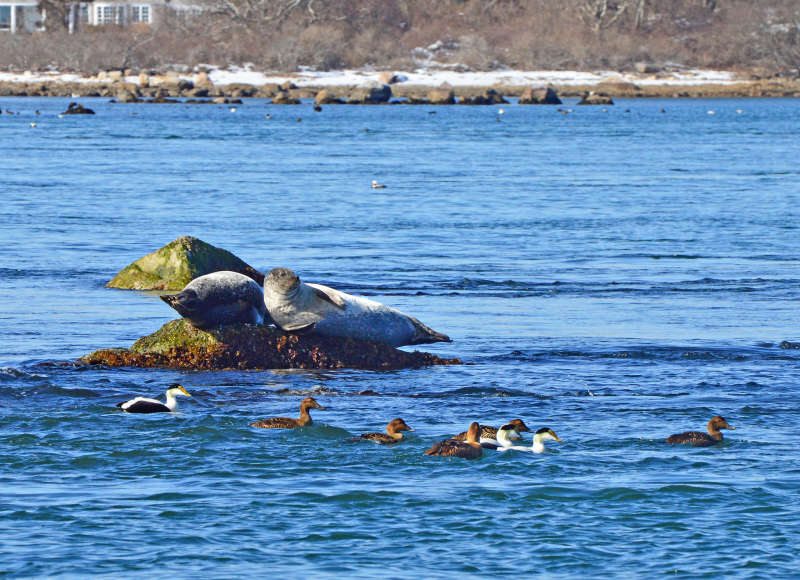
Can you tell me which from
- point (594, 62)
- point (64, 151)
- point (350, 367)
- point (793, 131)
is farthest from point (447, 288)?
point (594, 62)

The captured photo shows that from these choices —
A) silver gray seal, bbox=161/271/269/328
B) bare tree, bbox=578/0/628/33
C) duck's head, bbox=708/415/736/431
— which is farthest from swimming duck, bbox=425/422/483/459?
bare tree, bbox=578/0/628/33

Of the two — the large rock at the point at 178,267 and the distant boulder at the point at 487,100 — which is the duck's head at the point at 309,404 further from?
the distant boulder at the point at 487,100

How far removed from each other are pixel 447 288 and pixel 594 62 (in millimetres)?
137149

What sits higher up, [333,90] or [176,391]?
[176,391]

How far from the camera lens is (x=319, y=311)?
17.7 metres

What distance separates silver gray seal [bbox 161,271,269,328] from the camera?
17.0m

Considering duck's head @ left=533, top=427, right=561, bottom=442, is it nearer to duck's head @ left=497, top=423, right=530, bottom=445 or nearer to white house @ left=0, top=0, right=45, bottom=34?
duck's head @ left=497, top=423, right=530, bottom=445

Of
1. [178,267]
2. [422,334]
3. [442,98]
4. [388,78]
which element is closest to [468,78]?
[388,78]

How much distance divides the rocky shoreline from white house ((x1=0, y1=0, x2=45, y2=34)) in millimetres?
16919

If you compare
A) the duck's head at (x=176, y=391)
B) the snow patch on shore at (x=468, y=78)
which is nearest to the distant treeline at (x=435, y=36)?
the snow patch on shore at (x=468, y=78)

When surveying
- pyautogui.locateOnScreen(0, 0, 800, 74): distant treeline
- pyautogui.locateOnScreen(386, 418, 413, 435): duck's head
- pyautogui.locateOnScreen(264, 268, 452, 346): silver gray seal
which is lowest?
pyautogui.locateOnScreen(386, 418, 413, 435): duck's head

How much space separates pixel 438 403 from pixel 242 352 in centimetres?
292

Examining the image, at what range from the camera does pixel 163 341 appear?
1752 cm

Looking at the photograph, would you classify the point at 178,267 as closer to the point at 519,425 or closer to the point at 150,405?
the point at 150,405
